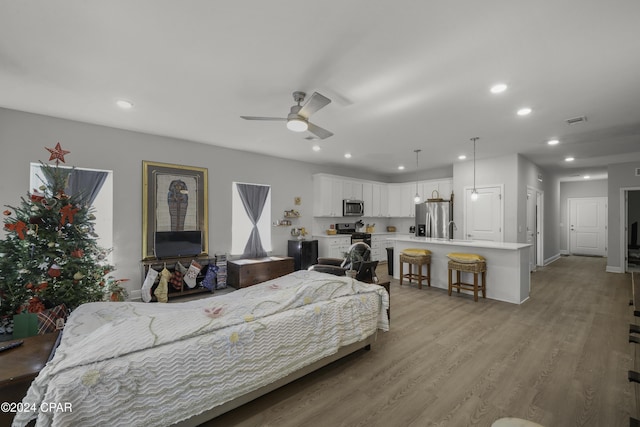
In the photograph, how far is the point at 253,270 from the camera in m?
5.20

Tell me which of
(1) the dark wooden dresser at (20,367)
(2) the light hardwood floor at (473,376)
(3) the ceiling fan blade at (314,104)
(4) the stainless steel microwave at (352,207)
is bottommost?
(2) the light hardwood floor at (473,376)

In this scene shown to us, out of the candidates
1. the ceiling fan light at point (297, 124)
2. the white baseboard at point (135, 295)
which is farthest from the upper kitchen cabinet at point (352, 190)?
the white baseboard at point (135, 295)

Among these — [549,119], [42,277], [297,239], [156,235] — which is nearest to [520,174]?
[549,119]

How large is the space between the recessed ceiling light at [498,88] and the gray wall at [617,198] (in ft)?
20.3

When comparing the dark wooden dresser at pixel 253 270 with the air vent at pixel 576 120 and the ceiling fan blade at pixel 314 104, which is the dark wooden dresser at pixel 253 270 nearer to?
the ceiling fan blade at pixel 314 104

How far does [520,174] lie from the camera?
5855 mm

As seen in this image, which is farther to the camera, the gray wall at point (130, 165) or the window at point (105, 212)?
the window at point (105, 212)

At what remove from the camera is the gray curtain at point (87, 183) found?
12.8 feet

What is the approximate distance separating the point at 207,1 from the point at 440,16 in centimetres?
156

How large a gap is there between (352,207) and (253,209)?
9.12 feet

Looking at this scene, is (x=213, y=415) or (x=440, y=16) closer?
(x=213, y=415)

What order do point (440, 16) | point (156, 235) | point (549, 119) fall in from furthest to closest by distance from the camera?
point (156, 235) → point (549, 119) → point (440, 16)

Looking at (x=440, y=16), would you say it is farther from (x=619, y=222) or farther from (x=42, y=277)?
(x=619, y=222)

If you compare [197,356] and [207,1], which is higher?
[207,1]
